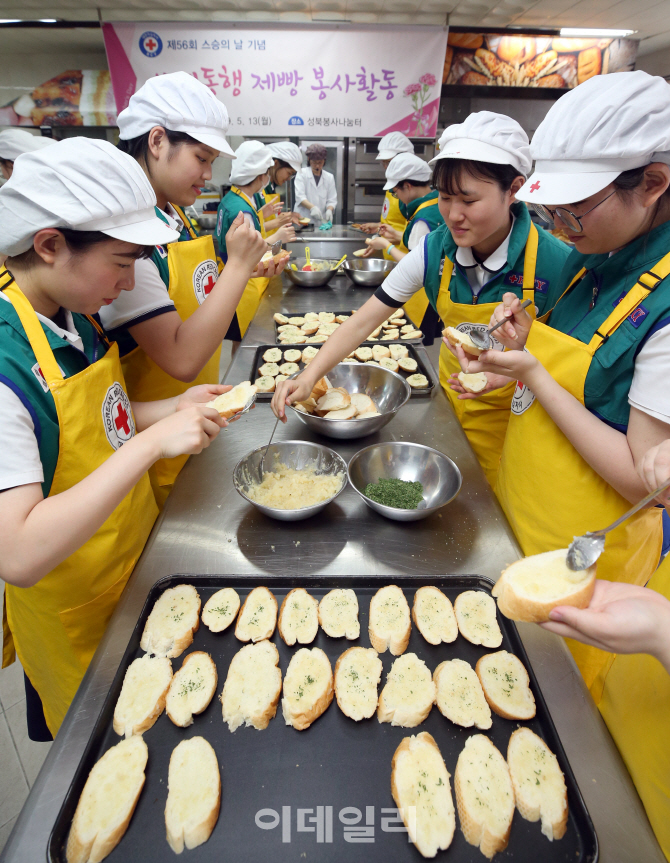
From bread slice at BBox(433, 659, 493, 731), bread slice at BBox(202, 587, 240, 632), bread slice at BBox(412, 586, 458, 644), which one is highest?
bread slice at BBox(433, 659, 493, 731)

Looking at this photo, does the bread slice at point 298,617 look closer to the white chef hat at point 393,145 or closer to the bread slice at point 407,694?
the bread slice at point 407,694

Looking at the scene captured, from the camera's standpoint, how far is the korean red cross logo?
1.40m

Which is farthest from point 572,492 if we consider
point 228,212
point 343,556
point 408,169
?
point 408,169

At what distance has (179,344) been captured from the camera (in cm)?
180

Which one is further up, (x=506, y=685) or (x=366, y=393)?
(x=506, y=685)

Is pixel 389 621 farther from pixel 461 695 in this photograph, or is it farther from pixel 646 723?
pixel 646 723

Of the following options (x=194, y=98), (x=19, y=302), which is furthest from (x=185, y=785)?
(x=194, y=98)

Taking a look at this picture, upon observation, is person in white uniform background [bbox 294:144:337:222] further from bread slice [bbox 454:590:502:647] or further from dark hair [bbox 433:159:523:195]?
bread slice [bbox 454:590:502:647]

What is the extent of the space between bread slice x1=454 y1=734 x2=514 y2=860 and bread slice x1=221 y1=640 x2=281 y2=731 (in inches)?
17.0

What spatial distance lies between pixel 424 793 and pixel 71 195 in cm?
Answer: 155

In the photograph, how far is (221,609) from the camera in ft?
4.19

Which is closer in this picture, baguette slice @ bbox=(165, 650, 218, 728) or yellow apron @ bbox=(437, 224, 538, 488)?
baguette slice @ bbox=(165, 650, 218, 728)

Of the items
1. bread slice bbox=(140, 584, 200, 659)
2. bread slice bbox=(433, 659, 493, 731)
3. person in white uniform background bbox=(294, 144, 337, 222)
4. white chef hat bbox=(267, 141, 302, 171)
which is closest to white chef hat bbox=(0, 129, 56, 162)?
bread slice bbox=(140, 584, 200, 659)

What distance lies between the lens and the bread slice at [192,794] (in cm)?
86
